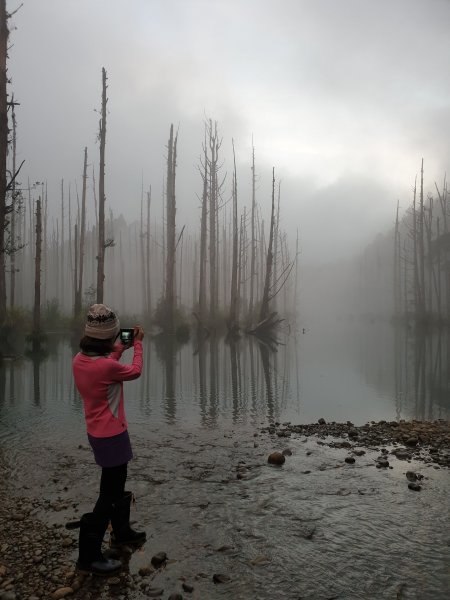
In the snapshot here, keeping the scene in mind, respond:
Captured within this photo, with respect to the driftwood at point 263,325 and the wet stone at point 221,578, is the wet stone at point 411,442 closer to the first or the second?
the wet stone at point 221,578

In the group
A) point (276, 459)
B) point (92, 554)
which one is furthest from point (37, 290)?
point (92, 554)

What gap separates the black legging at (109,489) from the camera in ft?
10.3

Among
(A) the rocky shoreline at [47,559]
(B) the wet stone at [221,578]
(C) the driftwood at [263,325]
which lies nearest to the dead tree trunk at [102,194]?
(C) the driftwood at [263,325]

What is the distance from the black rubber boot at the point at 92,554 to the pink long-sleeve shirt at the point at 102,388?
0.64m

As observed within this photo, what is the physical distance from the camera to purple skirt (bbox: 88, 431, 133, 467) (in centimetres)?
314

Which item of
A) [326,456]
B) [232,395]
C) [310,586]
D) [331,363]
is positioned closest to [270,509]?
[310,586]

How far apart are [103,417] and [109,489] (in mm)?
544

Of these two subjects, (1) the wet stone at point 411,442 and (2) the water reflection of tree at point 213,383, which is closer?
(1) the wet stone at point 411,442

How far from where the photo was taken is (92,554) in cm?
300

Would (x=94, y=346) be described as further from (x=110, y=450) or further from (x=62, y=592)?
(x=62, y=592)

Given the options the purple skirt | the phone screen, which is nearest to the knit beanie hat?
the phone screen

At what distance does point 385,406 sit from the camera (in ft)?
30.1

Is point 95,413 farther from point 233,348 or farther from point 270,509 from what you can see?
point 233,348

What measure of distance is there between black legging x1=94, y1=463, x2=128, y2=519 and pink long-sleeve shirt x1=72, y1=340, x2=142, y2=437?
0.30 metres
